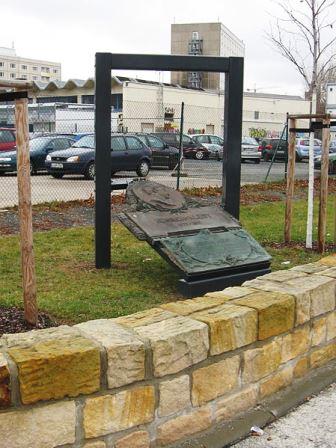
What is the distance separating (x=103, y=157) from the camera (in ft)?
21.9

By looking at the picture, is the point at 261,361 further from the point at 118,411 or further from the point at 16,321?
the point at 16,321

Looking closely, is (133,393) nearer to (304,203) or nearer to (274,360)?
(274,360)

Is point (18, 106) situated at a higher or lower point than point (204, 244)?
higher

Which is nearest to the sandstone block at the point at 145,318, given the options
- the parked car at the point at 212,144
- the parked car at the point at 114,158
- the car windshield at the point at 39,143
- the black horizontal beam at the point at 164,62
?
the black horizontal beam at the point at 164,62

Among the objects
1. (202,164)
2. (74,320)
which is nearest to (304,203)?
(202,164)

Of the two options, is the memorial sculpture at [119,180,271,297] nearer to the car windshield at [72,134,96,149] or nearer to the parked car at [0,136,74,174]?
the car windshield at [72,134,96,149]

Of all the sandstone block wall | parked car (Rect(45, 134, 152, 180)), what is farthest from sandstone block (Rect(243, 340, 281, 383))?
parked car (Rect(45, 134, 152, 180))

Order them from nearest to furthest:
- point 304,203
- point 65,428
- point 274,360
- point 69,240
Result: point 65,428 < point 274,360 < point 69,240 < point 304,203

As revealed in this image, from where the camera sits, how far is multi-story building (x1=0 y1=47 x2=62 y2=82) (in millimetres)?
129875

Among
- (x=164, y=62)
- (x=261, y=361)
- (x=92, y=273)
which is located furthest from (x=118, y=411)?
(x=164, y=62)

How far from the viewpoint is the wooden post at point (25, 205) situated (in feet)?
13.6

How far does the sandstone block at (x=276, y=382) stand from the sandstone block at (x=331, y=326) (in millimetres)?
545

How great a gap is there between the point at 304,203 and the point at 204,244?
8960 mm

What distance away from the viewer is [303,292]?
3936mm
